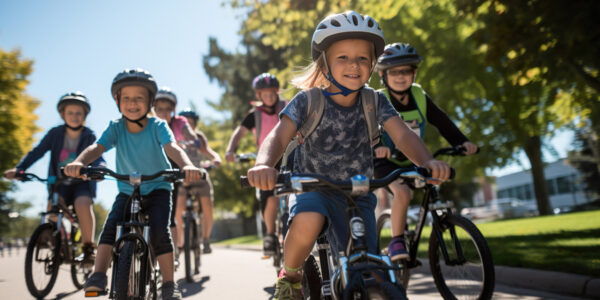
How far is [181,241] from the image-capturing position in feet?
23.4

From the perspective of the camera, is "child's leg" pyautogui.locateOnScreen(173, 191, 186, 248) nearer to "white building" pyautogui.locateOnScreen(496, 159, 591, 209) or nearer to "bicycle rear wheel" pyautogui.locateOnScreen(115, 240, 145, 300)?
"bicycle rear wheel" pyautogui.locateOnScreen(115, 240, 145, 300)

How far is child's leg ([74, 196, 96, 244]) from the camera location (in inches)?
232

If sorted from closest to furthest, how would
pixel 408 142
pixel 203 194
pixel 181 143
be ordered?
pixel 408 142 < pixel 181 143 < pixel 203 194

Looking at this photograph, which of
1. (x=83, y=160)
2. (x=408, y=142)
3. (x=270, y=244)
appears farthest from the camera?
(x=270, y=244)

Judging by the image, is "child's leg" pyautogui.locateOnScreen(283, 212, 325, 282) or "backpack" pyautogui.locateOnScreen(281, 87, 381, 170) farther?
"backpack" pyautogui.locateOnScreen(281, 87, 381, 170)

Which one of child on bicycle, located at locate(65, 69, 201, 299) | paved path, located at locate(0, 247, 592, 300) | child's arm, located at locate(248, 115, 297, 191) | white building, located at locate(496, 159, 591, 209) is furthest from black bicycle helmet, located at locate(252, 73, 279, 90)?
white building, located at locate(496, 159, 591, 209)

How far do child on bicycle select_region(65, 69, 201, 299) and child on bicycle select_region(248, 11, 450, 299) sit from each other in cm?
128

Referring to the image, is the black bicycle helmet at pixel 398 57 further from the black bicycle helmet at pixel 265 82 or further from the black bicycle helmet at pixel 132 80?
the black bicycle helmet at pixel 132 80

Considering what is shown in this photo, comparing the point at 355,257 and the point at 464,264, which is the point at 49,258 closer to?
the point at 464,264

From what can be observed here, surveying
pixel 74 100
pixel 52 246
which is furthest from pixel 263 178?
pixel 74 100

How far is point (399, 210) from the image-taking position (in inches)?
172

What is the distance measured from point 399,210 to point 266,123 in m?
2.70

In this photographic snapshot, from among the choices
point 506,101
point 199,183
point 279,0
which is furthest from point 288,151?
point 506,101

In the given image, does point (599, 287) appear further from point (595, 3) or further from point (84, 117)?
point (84, 117)
